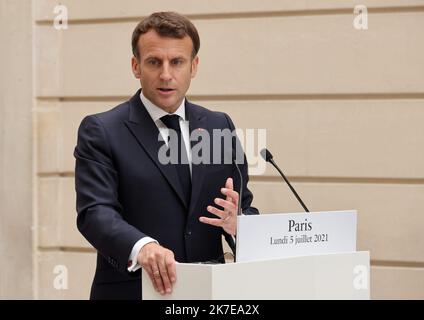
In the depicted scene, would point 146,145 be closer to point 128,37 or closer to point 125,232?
point 125,232

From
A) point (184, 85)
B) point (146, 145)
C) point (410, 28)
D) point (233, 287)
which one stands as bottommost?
point (233, 287)

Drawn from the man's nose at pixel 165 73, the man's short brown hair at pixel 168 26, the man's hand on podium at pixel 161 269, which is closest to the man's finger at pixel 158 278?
the man's hand on podium at pixel 161 269

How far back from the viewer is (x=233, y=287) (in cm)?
283

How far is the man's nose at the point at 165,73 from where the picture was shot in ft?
11.3

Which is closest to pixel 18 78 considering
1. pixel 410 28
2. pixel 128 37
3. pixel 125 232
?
pixel 128 37

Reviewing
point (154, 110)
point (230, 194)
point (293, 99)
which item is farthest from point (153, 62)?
point (293, 99)

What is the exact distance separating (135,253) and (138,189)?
47 centimetres

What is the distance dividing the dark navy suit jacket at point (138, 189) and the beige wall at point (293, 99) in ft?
8.96

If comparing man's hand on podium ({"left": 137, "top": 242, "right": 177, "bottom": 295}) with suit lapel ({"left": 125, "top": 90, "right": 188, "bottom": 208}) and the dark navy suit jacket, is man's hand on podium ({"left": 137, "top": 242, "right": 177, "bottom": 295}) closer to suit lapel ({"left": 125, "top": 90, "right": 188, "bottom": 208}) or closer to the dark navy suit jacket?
the dark navy suit jacket

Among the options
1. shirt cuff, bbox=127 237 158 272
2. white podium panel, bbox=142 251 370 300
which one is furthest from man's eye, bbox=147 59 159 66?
white podium panel, bbox=142 251 370 300

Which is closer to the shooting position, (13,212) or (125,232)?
(125,232)

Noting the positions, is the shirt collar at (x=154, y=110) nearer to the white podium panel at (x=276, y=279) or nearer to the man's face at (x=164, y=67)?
the man's face at (x=164, y=67)

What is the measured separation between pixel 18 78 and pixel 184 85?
347 cm

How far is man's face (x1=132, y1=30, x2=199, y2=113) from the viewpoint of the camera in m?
3.45
